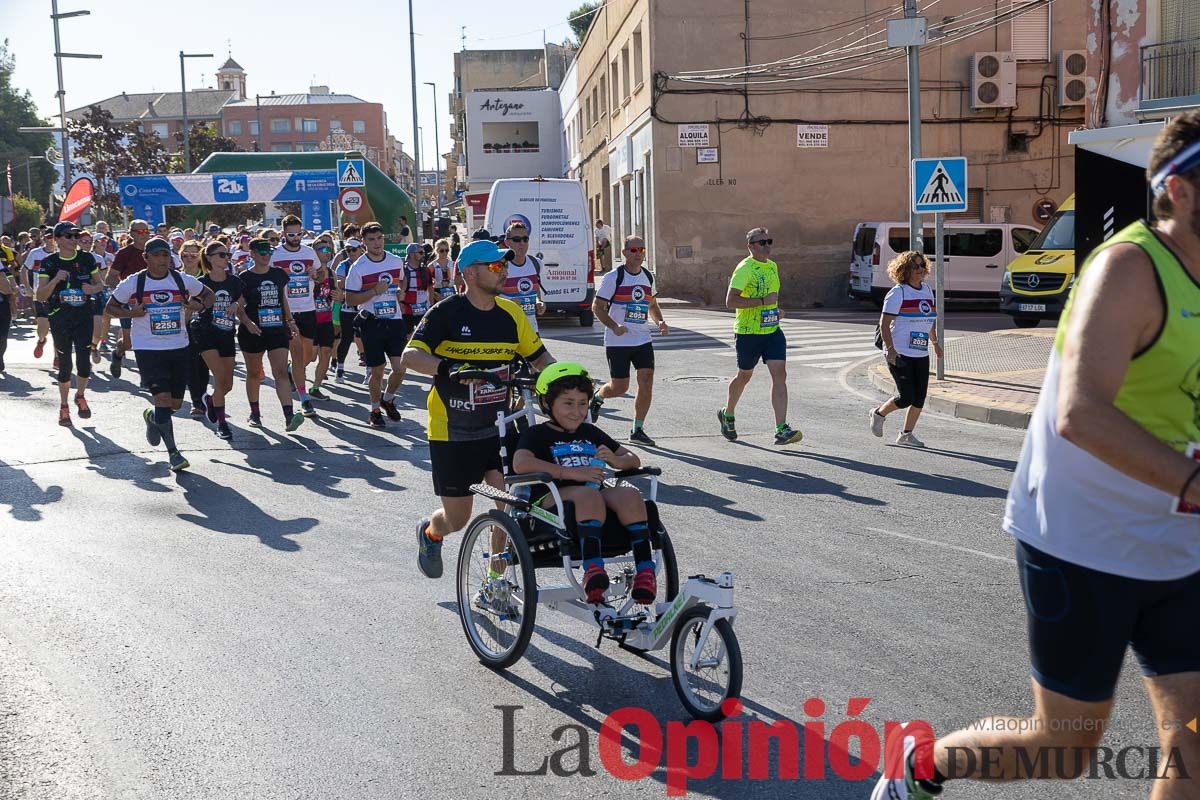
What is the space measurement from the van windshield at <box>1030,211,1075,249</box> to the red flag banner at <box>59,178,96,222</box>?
1722cm

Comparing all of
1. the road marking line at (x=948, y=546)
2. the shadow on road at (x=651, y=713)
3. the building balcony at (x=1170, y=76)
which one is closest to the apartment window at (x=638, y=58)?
the building balcony at (x=1170, y=76)

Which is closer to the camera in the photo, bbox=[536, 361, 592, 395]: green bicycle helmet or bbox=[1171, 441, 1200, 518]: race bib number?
bbox=[1171, 441, 1200, 518]: race bib number

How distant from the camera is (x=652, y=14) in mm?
30969

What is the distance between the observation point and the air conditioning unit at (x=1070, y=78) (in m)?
31.4

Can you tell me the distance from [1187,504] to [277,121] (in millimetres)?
146917

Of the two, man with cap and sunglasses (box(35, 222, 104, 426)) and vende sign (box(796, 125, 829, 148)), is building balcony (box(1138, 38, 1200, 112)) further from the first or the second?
man with cap and sunglasses (box(35, 222, 104, 426))

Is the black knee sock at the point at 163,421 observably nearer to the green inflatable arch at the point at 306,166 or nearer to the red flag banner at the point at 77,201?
the red flag banner at the point at 77,201

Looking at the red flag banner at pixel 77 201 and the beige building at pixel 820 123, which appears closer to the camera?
the red flag banner at pixel 77 201

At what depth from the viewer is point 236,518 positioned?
841 cm

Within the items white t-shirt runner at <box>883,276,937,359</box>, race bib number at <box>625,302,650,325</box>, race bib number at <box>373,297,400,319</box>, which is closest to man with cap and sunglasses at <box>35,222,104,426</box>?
race bib number at <box>373,297,400,319</box>

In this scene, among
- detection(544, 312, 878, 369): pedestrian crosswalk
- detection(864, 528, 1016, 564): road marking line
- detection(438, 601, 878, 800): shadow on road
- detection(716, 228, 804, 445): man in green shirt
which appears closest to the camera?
detection(438, 601, 878, 800): shadow on road

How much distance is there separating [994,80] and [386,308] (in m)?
23.1

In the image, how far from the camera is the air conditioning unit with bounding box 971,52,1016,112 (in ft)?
102

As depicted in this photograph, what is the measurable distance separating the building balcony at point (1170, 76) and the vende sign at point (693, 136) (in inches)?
521
